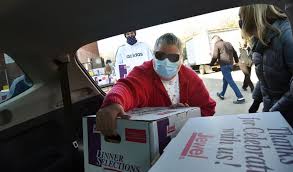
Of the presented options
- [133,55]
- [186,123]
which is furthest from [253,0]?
[133,55]

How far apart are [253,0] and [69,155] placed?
127cm

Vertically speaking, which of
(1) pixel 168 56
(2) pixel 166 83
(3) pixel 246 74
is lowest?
(3) pixel 246 74

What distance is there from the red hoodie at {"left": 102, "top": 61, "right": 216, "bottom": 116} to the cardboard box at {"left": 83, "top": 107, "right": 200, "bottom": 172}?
0.65 feet

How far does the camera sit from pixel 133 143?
1020 mm

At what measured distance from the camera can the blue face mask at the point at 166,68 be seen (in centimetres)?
159

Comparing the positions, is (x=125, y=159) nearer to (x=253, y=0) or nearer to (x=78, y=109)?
(x=253, y=0)

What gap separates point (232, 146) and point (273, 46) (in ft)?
2.75

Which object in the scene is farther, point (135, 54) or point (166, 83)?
point (135, 54)

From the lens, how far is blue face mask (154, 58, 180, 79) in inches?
62.5

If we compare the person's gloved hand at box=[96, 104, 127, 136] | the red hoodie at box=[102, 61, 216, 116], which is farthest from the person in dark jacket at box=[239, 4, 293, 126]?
the person's gloved hand at box=[96, 104, 127, 136]

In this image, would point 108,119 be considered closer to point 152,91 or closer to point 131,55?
point 152,91

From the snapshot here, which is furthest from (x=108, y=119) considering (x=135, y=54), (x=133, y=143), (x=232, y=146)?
(x=135, y=54)

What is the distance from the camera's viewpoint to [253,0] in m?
1.13

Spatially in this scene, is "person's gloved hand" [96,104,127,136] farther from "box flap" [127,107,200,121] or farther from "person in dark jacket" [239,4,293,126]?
"person in dark jacket" [239,4,293,126]
